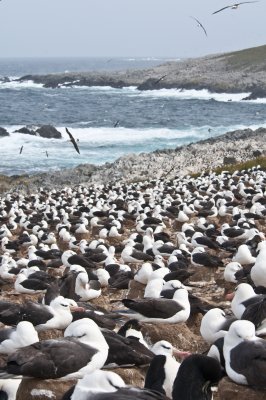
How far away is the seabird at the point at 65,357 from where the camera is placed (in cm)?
704

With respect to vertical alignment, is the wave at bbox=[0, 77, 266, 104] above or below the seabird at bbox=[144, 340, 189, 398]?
below

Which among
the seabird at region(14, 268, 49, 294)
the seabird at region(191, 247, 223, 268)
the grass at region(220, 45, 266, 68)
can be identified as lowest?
the seabird at region(14, 268, 49, 294)

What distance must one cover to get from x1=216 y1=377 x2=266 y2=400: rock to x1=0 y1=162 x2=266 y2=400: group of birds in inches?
4.6

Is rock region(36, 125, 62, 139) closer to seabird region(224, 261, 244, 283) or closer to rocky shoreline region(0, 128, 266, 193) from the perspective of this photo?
rocky shoreline region(0, 128, 266, 193)

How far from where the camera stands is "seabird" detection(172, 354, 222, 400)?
5.56 meters

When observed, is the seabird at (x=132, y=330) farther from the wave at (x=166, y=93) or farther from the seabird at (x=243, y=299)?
the wave at (x=166, y=93)

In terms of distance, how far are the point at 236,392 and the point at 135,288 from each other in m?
6.77

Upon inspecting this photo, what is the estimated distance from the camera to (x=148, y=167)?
141 feet

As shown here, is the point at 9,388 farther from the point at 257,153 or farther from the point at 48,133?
the point at 48,133

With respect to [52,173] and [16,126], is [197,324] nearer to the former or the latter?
[52,173]

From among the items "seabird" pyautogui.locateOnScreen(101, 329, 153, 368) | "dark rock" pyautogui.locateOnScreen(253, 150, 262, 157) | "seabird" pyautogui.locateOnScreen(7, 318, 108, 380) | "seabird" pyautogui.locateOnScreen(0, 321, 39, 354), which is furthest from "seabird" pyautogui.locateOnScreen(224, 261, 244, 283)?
"dark rock" pyautogui.locateOnScreen(253, 150, 262, 157)

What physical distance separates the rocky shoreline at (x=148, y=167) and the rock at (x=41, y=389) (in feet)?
105

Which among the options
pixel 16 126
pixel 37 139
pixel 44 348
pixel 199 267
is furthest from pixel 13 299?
pixel 16 126

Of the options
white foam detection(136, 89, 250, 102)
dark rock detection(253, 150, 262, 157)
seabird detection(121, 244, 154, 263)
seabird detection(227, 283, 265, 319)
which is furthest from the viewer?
white foam detection(136, 89, 250, 102)
